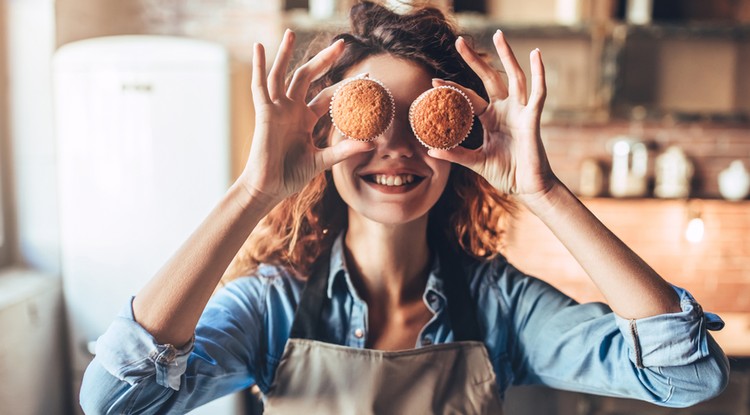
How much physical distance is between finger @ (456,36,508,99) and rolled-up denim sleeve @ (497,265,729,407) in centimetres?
38

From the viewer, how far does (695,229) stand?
3271 mm

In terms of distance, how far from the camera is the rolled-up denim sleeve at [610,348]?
92 cm

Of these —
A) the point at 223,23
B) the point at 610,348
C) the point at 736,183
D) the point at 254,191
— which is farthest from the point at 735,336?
the point at 223,23

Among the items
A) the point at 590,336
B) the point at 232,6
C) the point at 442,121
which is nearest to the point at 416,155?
the point at 442,121

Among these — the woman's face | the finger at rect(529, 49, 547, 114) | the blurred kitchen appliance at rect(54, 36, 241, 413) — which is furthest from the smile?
the blurred kitchen appliance at rect(54, 36, 241, 413)

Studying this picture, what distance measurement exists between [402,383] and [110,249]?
1.67 meters

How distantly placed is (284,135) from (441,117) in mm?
256

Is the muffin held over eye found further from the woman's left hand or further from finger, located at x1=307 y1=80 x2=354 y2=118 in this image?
finger, located at x1=307 y1=80 x2=354 y2=118

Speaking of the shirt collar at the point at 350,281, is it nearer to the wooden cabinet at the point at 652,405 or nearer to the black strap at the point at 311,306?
the black strap at the point at 311,306

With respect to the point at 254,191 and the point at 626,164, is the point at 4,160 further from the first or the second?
the point at 626,164

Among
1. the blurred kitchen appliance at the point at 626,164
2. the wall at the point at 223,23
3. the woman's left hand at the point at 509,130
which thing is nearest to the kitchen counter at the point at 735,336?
the blurred kitchen appliance at the point at 626,164

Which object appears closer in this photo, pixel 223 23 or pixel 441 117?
pixel 441 117

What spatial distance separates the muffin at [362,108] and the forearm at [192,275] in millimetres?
199

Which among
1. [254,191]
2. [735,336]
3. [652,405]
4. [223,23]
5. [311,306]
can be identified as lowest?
[652,405]
